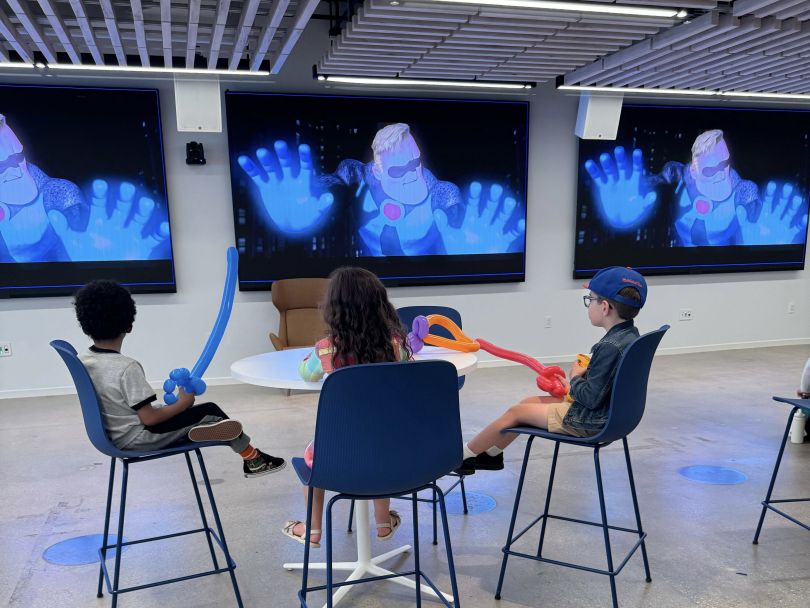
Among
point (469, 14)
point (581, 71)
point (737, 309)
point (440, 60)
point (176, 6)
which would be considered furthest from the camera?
point (737, 309)

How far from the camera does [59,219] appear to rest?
18.2ft

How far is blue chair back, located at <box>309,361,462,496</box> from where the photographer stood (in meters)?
1.78

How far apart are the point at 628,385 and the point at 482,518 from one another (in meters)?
1.29

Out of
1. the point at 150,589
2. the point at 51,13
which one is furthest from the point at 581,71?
the point at 150,589

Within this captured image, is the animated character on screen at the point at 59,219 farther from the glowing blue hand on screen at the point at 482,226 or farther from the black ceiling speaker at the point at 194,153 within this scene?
the glowing blue hand on screen at the point at 482,226

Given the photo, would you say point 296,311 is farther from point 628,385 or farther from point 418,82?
point 628,385

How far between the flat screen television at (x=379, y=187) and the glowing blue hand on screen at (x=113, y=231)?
32.9 inches

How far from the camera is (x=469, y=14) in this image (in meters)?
4.09

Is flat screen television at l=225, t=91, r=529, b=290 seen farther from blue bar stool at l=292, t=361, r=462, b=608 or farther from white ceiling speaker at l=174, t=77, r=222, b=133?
blue bar stool at l=292, t=361, r=462, b=608

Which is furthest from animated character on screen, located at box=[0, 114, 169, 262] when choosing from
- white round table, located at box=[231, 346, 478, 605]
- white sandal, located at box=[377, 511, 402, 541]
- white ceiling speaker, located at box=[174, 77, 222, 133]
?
white sandal, located at box=[377, 511, 402, 541]

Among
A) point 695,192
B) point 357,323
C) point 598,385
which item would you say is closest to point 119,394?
point 357,323

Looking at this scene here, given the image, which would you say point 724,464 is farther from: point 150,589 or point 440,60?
point 440,60

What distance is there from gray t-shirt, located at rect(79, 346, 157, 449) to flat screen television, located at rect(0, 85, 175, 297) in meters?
3.78

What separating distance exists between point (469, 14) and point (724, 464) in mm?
3385
